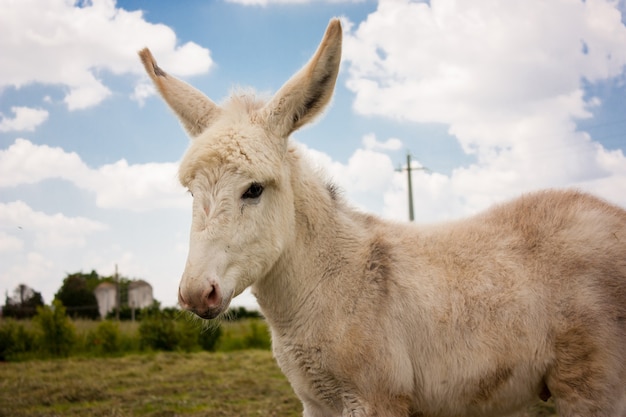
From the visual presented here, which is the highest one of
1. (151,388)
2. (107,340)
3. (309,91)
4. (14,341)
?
(309,91)

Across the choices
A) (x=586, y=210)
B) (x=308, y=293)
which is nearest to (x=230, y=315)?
(x=308, y=293)

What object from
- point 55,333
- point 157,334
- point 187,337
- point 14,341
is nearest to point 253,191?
point 187,337

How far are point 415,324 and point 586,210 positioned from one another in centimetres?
165

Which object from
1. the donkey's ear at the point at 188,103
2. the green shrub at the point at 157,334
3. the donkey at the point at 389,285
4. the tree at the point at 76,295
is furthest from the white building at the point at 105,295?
the donkey at the point at 389,285

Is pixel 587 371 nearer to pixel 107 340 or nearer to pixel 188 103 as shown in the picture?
pixel 188 103

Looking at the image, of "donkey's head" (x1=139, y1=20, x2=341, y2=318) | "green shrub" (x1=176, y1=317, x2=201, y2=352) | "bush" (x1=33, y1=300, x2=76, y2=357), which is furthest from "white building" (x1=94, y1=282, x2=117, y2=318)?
"donkey's head" (x1=139, y1=20, x2=341, y2=318)

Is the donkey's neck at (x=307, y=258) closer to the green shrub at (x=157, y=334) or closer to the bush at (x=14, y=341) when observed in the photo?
the green shrub at (x=157, y=334)

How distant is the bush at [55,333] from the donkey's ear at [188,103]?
1864cm

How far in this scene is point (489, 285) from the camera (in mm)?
3896

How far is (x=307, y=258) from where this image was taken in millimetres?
3885

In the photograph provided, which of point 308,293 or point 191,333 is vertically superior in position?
point 308,293

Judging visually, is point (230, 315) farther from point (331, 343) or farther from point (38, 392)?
point (38, 392)

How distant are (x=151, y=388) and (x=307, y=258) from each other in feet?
30.9

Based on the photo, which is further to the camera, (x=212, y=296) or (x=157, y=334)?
(x=157, y=334)
